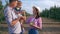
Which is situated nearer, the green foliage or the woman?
the woman

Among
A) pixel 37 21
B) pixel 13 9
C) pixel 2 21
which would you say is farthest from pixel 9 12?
pixel 2 21

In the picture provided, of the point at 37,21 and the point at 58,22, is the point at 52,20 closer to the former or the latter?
the point at 58,22

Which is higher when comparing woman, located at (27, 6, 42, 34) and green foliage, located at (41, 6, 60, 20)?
woman, located at (27, 6, 42, 34)

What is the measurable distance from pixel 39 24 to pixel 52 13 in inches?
256

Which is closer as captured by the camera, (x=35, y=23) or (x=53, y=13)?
(x=35, y=23)

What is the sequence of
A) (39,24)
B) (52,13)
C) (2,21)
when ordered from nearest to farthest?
(39,24)
(2,21)
(52,13)

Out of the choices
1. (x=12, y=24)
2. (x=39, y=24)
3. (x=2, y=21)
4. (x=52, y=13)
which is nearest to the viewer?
(x=12, y=24)

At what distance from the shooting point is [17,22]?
3990 mm

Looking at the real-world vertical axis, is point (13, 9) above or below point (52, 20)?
above

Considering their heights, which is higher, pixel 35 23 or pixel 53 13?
pixel 35 23

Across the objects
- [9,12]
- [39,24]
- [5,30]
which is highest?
[9,12]

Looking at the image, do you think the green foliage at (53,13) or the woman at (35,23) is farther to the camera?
the green foliage at (53,13)

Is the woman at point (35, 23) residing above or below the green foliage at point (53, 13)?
above

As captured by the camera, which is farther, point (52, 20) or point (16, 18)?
point (52, 20)
